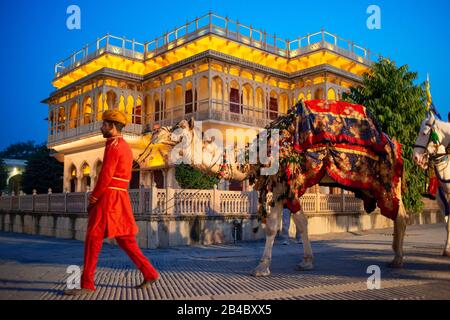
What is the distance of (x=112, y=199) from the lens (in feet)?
18.5

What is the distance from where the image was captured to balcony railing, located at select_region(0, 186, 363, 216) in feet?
44.1

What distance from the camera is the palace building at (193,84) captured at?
24547 mm

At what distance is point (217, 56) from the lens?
23.4m

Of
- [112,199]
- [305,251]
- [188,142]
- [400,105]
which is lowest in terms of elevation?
[305,251]

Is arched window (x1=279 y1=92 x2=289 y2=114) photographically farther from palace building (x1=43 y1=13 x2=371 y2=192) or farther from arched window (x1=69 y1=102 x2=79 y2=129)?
arched window (x1=69 y1=102 x2=79 y2=129)

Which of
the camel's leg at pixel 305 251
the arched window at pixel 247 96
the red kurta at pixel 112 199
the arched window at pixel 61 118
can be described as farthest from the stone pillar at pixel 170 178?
the red kurta at pixel 112 199

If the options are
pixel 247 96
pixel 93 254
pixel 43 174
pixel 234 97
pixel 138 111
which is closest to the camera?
pixel 93 254

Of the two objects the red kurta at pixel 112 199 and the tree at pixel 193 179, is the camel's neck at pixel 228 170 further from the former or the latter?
the tree at pixel 193 179

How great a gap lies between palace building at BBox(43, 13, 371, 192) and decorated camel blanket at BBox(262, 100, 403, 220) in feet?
50.5

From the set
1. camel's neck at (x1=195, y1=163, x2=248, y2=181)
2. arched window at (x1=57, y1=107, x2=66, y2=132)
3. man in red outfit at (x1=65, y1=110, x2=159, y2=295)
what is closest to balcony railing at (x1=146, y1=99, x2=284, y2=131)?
arched window at (x1=57, y1=107, x2=66, y2=132)

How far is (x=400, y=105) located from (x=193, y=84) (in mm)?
10863

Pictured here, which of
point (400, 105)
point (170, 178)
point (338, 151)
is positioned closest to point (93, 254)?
point (338, 151)

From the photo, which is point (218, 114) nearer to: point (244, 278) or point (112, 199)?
point (244, 278)

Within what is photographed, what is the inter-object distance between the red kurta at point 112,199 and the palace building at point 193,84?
685 inches
